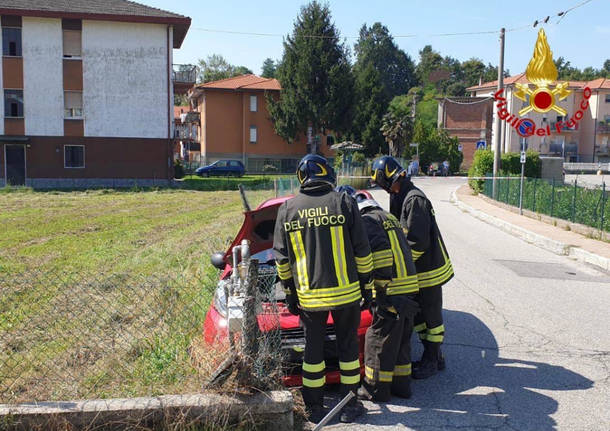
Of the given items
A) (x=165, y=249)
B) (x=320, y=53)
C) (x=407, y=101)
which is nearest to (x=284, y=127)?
(x=320, y=53)

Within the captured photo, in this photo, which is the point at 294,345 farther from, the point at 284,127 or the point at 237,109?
the point at 237,109

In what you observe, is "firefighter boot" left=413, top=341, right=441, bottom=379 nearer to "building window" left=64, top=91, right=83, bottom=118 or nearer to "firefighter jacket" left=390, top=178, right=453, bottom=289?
"firefighter jacket" left=390, top=178, right=453, bottom=289

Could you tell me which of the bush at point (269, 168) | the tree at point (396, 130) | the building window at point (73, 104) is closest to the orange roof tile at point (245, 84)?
the bush at point (269, 168)

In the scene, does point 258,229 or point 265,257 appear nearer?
point 265,257

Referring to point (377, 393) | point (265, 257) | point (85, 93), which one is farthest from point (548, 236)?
point (85, 93)

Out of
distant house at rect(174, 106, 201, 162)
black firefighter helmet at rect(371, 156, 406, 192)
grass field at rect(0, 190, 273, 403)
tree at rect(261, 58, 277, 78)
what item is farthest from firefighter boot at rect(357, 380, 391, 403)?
tree at rect(261, 58, 277, 78)

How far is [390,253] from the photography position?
4.74 metres

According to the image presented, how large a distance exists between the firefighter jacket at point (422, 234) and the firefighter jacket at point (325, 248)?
1.05 m

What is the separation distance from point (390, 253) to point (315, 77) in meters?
43.7

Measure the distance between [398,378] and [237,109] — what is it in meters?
49.9

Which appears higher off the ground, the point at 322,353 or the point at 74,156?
the point at 74,156

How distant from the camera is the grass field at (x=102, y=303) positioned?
5031 millimetres

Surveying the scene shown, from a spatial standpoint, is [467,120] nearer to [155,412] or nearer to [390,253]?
[390,253]

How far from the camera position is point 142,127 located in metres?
34.7
